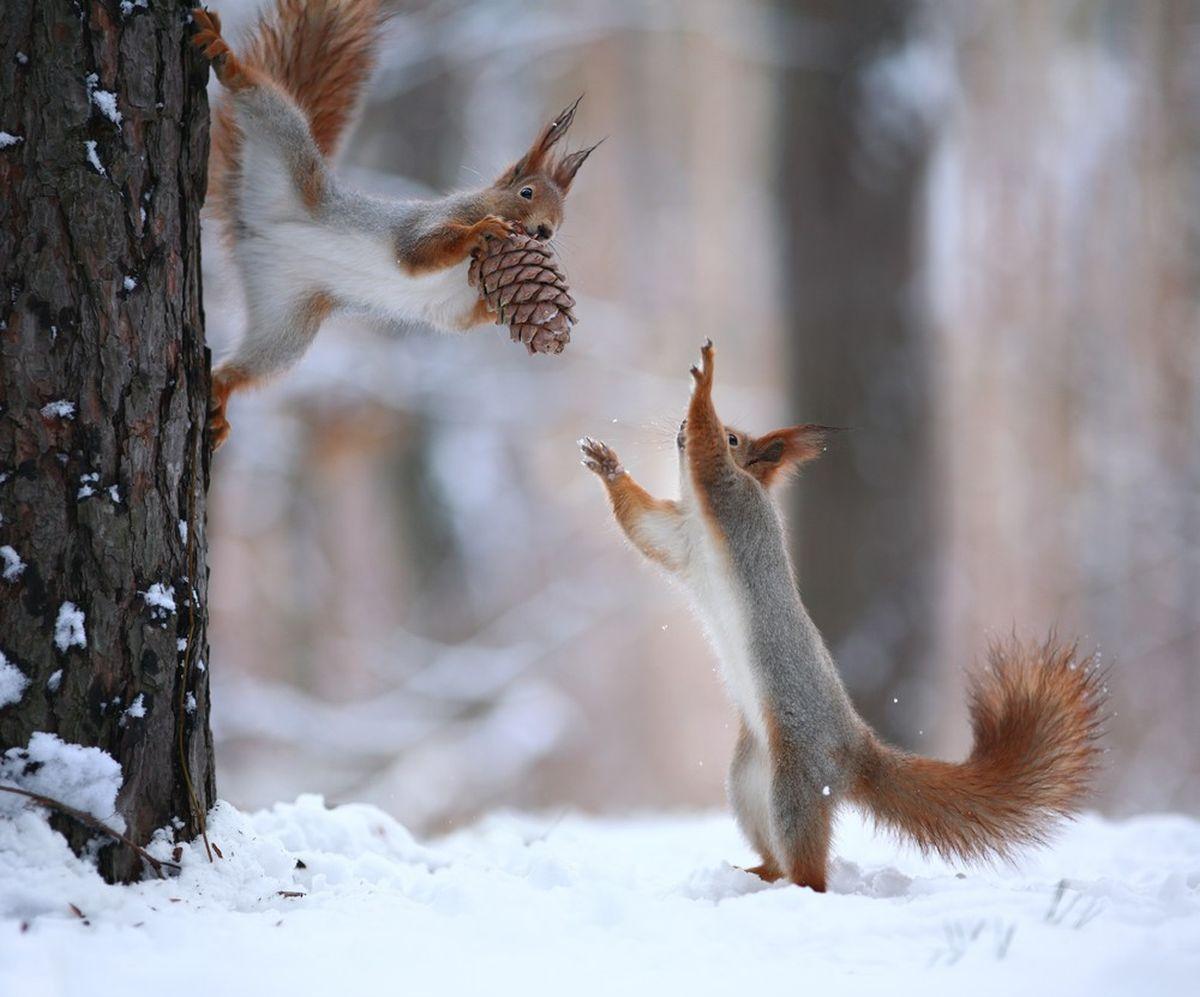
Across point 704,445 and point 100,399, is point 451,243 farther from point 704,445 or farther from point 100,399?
point 100,399

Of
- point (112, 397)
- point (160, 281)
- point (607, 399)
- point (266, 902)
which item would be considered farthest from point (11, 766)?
point (607, 399)

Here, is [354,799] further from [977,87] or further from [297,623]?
[977,87]

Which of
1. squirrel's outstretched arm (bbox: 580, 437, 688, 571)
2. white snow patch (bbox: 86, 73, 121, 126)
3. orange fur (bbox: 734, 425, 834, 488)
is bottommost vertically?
squirrel's outstretched arm (bbox: 580, 437, 688, 571)

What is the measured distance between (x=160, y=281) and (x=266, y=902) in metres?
0.93

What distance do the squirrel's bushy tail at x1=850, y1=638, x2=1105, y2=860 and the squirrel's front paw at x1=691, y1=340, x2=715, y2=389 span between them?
75 centimetres

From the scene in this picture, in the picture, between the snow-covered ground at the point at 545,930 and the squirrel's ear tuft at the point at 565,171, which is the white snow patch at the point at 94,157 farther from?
the squirrel's ear tuft at the point at 565,171

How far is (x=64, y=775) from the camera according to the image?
1724 mm

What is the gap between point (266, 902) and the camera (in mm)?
1825

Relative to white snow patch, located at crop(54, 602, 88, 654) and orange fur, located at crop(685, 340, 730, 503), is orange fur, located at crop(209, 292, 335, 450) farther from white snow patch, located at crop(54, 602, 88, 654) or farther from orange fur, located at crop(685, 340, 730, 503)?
orange fur, located at crop(685, 340, 730, 503)

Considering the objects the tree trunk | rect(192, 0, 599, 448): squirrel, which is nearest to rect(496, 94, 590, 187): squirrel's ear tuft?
rect(192, 0, 599, 448): squirrel

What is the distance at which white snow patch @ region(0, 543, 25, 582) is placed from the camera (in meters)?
1.74

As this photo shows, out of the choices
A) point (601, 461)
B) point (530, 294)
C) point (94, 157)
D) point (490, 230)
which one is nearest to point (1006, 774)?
point (601, 461)

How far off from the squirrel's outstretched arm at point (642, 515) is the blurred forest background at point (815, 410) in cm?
237

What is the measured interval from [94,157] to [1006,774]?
5.93 ft
